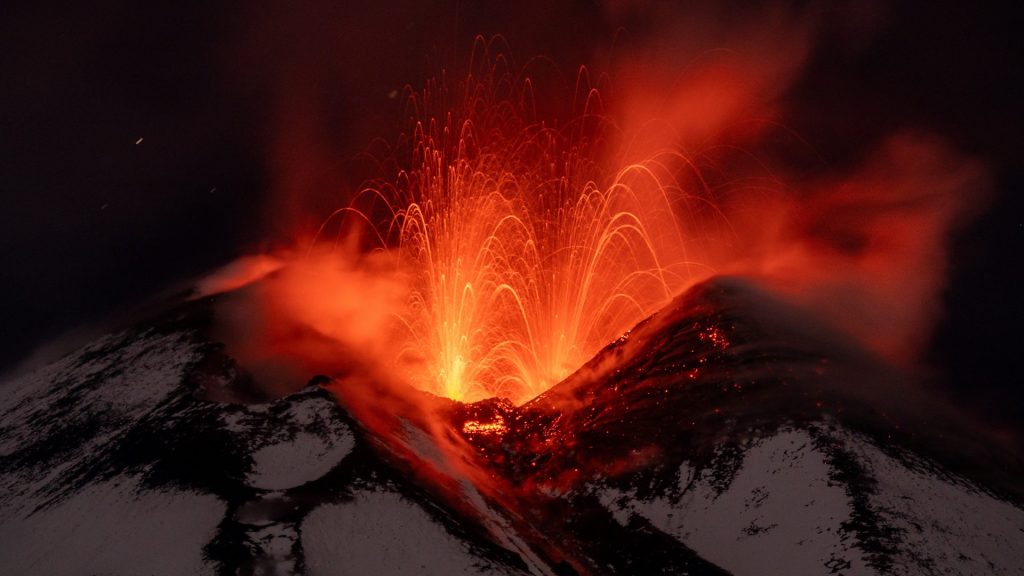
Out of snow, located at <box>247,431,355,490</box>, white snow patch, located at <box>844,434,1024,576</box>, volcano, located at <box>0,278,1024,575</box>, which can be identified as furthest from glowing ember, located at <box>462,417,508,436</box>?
white snow patch, located at <box>844,434,1024,576</box>

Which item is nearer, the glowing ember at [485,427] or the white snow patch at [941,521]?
the white snow patch at [941,521]

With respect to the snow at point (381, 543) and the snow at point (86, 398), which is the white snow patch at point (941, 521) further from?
the snow at point (86, 398)

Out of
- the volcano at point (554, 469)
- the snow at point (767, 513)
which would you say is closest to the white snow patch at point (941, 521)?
the volcano at point (554, 469)

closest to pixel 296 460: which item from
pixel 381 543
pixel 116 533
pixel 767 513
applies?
pixel 381 543

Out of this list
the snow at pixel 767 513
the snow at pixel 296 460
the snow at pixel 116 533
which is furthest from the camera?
the snow at pixel 296 460

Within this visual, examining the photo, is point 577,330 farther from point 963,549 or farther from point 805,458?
point 963,549

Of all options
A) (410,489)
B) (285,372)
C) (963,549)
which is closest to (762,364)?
(963,549)

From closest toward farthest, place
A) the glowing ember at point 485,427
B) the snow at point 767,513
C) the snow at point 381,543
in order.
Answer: the snow at point 381,543 → the snow at point 767,513 → the glowing ember at point 485,427
